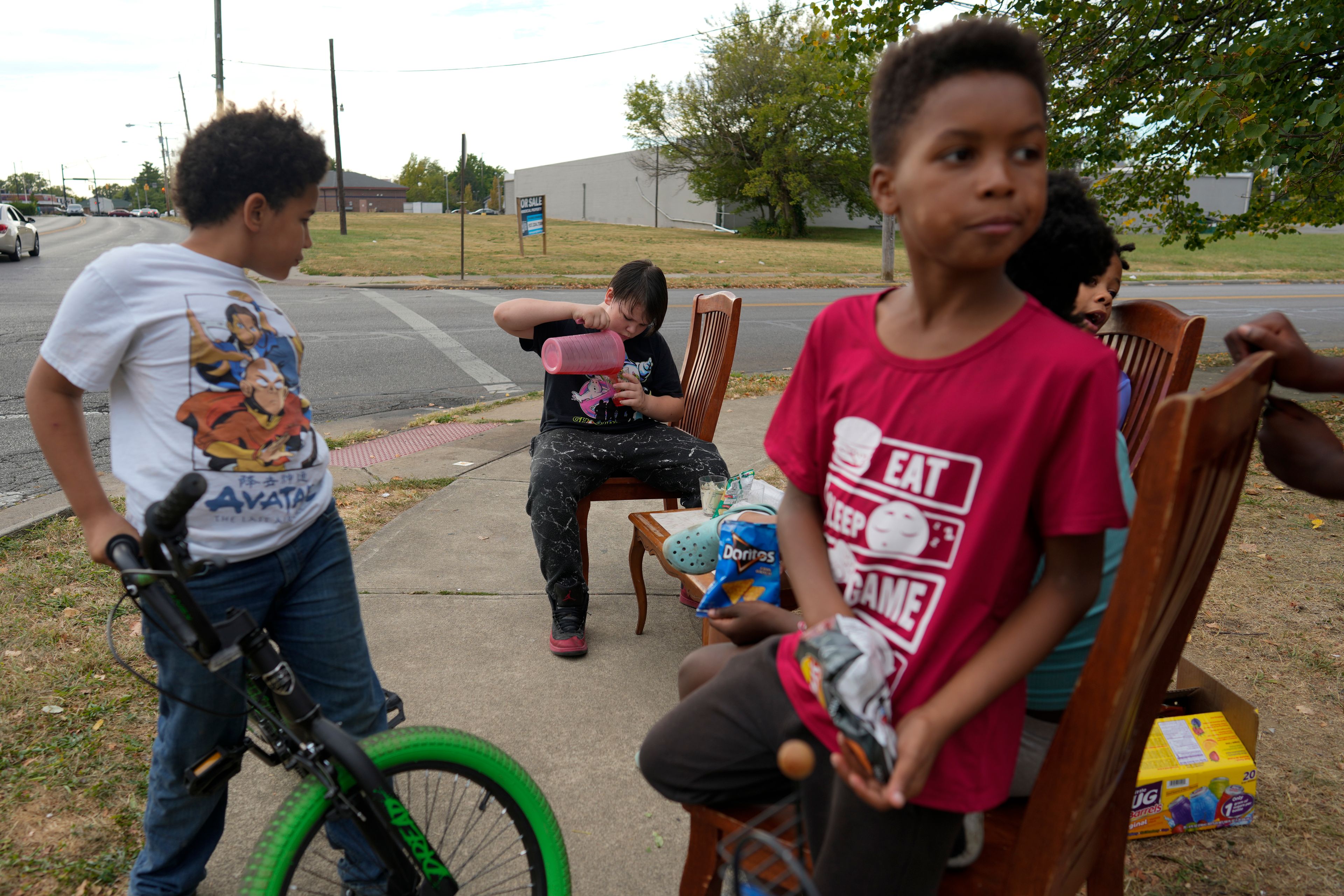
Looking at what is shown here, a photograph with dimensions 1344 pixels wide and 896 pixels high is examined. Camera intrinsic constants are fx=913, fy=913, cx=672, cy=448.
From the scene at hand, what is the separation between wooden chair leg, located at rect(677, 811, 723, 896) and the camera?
1.66 m

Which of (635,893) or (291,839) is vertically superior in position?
(291,839)

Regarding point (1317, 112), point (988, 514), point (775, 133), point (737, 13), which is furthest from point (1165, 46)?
point (775, 133)

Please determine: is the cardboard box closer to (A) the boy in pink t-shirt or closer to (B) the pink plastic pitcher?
(A) the boy in pink t-shirt

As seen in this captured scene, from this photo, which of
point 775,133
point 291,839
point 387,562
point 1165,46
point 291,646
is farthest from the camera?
point 775,133

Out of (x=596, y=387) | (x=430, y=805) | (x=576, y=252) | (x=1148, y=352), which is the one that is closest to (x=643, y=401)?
(x=596, y=387)

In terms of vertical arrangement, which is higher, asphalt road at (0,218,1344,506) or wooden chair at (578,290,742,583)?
wooden chair at (578,290,742,583)

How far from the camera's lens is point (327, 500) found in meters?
2.02

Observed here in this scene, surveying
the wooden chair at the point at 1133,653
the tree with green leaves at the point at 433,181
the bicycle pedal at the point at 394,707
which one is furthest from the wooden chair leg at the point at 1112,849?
the tree with green leaves at the point at 433,181

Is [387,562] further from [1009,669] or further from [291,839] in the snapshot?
[1009,669]

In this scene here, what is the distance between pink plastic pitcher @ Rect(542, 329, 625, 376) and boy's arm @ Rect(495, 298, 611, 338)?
0.17 feet

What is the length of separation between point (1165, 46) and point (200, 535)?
8035mm

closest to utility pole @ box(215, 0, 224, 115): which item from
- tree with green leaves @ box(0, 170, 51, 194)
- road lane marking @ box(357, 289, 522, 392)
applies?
road lane marking @ box(357, 289, 522, 392)

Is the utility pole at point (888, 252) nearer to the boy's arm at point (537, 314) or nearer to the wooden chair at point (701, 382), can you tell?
the wooden chair at point (701, 382)

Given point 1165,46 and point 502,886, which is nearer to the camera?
point 502,886
